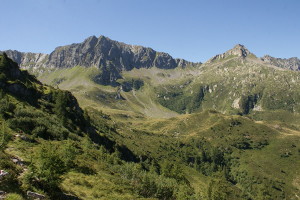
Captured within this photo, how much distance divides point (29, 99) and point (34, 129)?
49.8m

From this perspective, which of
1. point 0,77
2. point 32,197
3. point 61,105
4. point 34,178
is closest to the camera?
Result: point 32,197

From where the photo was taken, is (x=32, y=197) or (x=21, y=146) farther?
(x=21, y=146)

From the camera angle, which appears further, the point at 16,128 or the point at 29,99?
the point at 29,99

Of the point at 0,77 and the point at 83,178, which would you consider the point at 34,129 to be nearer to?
the point at 83,178

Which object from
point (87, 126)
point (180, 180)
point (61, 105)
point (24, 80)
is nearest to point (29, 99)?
point (61, 105)

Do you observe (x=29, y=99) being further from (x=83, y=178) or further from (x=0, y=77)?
(x=83, y=178)

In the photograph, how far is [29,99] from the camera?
11706 centimetres

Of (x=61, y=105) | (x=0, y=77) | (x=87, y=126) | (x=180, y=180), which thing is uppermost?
(x=0, y=77)

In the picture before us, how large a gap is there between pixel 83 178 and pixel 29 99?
83.0m

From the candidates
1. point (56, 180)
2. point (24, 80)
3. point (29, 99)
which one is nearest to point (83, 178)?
point (56, 180)

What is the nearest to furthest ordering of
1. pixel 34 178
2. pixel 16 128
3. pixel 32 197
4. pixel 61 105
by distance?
pixel 32 197
pixel 34 178
pixel 16 128
pixel 61 105

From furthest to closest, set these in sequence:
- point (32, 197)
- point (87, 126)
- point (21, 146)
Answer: point (87, 126), point (21, 146), point (32, 197)

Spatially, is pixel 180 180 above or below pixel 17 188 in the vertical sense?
below

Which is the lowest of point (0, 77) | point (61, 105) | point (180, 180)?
point (180, 180)
